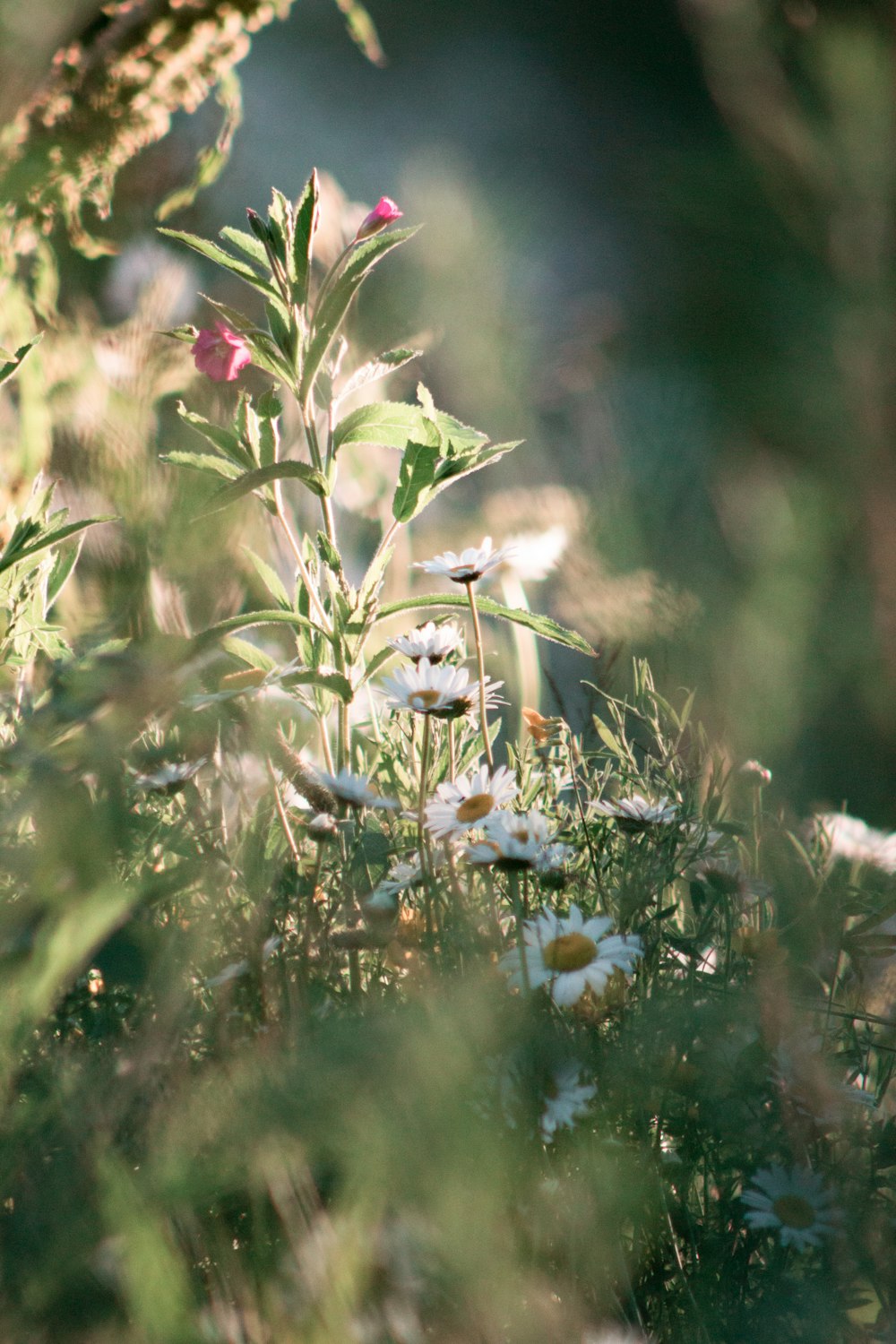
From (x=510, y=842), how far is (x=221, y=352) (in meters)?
0.30

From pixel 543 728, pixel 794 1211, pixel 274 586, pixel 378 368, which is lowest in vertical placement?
pixel 794 1211

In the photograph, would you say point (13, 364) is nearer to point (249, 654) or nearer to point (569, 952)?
point (249, 654)

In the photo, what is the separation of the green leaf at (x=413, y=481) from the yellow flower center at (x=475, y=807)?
0.18 m

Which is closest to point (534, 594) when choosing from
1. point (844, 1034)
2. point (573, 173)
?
point (573, 173)

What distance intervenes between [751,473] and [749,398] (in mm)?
33

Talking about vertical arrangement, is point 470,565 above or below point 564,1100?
above

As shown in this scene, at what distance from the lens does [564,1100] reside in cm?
39

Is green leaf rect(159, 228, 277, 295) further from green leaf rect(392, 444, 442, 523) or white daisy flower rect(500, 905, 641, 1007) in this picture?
white daisy flower rect(500, 905, 641, 1007)

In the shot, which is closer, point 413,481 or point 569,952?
point 569,952

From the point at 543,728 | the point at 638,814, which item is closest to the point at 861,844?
the point at 638,814

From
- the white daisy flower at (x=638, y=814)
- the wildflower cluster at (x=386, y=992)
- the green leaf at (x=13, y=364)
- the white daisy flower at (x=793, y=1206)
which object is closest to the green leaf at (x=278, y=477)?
the wildflower cluster at (x=386, y=992)

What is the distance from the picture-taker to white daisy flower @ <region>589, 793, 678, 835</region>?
1.65ft

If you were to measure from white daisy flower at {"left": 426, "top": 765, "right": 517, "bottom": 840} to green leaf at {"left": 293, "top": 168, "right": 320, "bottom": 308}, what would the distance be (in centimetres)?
31

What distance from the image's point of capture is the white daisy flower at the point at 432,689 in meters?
0.55
